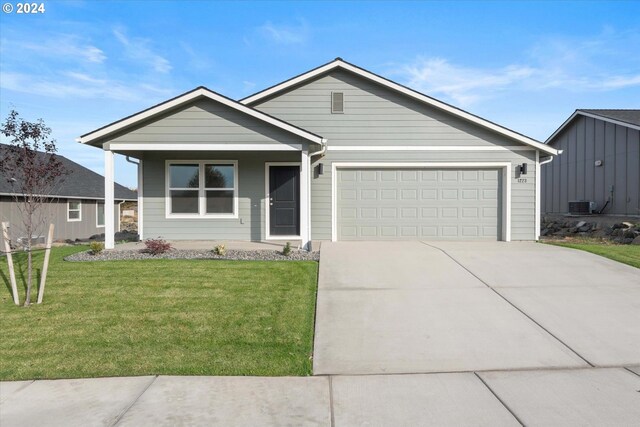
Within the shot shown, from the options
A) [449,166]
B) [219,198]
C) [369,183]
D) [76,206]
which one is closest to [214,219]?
[219,198]

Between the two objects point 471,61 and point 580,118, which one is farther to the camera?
point 580,118

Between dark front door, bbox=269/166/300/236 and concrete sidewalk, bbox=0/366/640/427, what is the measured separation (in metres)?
8.21

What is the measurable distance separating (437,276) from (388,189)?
189 inches

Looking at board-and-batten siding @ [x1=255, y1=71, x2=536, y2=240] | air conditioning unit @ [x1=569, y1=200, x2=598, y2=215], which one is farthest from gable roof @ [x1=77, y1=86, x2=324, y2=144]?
air conditioning unit @ [x1=569, y1=200, x2=598, y2=215]

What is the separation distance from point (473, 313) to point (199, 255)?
597 centimetres

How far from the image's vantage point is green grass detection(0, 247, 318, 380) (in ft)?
14.5

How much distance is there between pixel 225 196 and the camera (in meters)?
12.3

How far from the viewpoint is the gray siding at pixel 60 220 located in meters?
18.4

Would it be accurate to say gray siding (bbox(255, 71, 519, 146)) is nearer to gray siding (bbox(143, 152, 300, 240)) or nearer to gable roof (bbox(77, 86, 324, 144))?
gray siding (bbox(143, 152, 300, 240))

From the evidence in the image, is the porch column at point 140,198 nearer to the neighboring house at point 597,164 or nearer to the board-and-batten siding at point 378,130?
the board-and-batten siding at point 378,130

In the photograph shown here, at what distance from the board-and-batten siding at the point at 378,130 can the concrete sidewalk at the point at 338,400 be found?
8.33 metres

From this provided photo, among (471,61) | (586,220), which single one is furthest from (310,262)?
(586,220)

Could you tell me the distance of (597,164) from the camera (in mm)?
18984

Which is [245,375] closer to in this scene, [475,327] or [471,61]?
[475,327]
